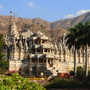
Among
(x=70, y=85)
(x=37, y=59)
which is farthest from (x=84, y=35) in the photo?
(x=37, y=59)

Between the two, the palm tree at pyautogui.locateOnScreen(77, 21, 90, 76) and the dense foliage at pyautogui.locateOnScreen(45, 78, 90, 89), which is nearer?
the dense foliage at pyautogui.locateOnScreen(45, 78, 90, 89)

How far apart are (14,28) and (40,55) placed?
25.7 m

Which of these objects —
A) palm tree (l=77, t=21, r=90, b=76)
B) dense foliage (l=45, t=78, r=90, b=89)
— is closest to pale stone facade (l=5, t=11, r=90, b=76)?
palm tree (l=77, t=21, r=90, b=76)

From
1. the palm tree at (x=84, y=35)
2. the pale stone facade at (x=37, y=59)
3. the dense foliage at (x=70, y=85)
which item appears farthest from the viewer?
the pale stone facade at (x=37, y=59)

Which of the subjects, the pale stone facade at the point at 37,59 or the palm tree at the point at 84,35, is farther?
the pale stone facade at the point at 37,59

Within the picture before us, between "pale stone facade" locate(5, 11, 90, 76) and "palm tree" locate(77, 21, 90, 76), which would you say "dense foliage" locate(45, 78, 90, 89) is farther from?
"pale stone facade" locate(5, 11, 90, 76)

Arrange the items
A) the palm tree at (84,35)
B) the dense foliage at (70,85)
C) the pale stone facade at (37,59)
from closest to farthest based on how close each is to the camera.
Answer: the dense foliage at (70,85)
the palm tree at (84,35)
the pale stone facade at (37,59)

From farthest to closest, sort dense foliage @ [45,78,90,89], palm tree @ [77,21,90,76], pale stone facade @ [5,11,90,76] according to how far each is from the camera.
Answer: pale stone facade @ [5,11,90,76] < palm tree @ [77,21,90,76] < dense foliage @ [45,78,90,89]

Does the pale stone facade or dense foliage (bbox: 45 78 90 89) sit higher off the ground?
the pale stone facade

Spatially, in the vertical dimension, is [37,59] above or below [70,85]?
above

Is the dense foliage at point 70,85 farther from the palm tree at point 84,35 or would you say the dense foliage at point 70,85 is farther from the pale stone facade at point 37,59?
the pale stone facade at point 37,59

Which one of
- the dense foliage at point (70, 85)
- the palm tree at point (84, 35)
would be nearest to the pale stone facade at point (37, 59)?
the palm tree at point (84, 35)

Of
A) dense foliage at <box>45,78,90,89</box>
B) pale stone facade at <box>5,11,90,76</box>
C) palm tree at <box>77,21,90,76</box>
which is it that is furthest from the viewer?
pale stone facade at <box>5,11,90,76</box>

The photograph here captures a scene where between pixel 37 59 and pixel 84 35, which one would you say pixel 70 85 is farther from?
pixel 37 59
